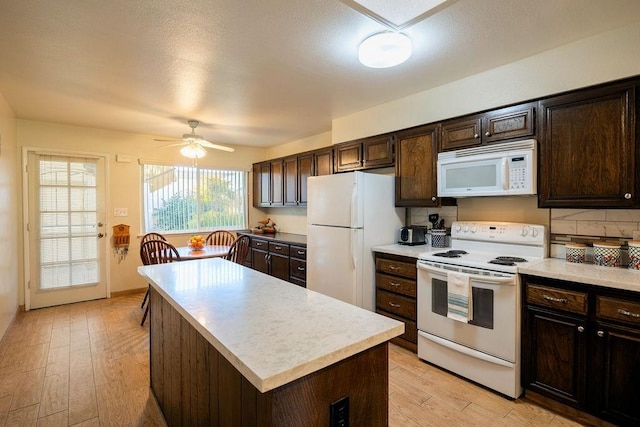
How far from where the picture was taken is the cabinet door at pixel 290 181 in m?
4.84

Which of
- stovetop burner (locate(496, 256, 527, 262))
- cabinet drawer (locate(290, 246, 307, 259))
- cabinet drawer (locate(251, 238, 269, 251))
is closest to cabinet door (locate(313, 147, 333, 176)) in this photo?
cabinet drawer (locate(290, 246, 307, 259))

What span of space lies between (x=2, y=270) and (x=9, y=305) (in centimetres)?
62

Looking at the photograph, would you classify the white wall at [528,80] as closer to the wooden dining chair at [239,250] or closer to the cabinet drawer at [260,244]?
the wooden dining chair at [239,250]

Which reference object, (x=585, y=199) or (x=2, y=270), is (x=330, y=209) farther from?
(x=2, y=270)

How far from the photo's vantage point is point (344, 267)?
3.16 meters

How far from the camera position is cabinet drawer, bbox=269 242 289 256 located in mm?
4375

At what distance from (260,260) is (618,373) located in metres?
4.15

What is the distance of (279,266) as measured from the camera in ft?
14.8

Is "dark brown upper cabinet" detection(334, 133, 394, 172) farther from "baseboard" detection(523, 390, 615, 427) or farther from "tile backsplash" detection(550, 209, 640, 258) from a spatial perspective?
"baseboard" detection(523, 390, 615, 427)

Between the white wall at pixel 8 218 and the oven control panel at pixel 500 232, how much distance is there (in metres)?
4.42

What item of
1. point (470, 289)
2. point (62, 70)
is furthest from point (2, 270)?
point (470, 289)

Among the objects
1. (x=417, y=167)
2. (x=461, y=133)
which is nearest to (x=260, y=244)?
(x=417, y=167)

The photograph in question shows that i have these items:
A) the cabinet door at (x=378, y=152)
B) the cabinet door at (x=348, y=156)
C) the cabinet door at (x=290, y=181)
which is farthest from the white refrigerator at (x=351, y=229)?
the cabinet door at (x=290, y=181)

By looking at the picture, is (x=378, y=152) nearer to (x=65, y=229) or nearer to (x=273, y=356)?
(x=273, y=356)
